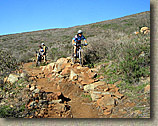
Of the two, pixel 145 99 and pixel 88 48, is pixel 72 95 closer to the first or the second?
pixel 145 99

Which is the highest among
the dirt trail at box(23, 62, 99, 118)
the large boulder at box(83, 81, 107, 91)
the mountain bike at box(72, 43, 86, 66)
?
the mountain bike at box(72, 43, 86, 66)

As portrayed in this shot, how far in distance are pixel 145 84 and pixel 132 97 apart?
1.25 ft

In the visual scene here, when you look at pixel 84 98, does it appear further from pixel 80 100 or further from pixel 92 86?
pixel 92 86

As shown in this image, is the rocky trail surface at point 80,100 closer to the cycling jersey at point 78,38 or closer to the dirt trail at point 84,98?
the dirt trail at point 84,98

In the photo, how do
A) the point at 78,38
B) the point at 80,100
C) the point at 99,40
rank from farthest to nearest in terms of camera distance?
the point at 99,40 < the point at 78,38 < the point at 80,100

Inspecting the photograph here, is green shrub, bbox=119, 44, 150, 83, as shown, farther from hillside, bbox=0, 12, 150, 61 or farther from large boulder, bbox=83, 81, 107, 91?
hillside, bbox=0, 12, 150, 61

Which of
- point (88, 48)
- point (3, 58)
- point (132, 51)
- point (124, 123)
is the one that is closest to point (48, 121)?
point (124, 123)

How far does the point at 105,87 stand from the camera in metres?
3.55

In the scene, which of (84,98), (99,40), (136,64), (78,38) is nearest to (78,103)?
(84,98)

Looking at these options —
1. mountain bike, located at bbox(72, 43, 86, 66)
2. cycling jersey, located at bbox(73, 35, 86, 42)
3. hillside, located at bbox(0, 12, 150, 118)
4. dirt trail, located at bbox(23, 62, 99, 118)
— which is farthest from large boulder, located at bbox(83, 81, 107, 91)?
cycling jersey, located at bbox(73, 35, 86, 42)

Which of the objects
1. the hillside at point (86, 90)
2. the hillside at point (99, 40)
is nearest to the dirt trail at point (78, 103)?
the hillside at point (86, 90)

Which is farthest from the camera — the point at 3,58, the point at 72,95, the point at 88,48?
the point at 88,48

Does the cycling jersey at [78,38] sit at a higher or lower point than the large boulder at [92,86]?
higher

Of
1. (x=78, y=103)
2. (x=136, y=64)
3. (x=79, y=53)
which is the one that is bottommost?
(x=78, y=103)
